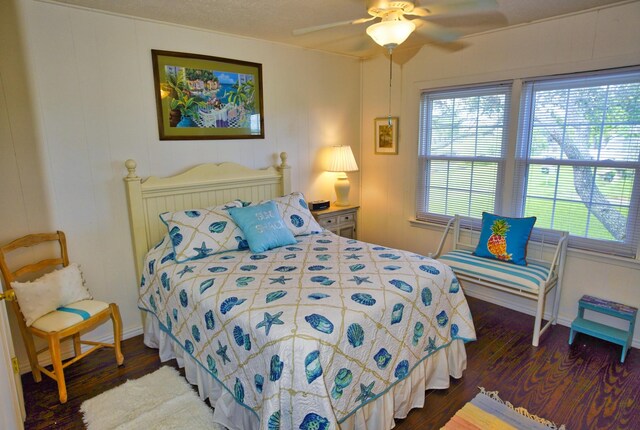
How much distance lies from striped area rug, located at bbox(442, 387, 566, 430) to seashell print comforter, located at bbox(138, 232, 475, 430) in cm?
36

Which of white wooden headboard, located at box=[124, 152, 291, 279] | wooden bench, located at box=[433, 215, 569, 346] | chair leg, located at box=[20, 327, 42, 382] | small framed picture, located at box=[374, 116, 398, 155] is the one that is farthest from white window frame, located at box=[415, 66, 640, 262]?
chair leg, located at box=[20, 327, 42, 382]

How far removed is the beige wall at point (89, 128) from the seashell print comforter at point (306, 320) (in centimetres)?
43

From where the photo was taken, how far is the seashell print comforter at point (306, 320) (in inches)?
64.5

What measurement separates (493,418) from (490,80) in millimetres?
2646

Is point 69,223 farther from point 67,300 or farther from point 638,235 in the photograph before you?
point 638,235

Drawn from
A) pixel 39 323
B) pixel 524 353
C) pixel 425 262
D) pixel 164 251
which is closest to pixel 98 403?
pixel 39 323

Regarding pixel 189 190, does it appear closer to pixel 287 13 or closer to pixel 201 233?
pixel 201 233

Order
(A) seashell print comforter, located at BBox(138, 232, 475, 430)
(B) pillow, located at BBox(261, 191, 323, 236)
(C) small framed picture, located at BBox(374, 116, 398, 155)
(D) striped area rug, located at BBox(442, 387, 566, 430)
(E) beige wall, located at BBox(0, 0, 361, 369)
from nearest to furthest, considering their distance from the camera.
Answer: (A) seashell print comforter, located at BBox(138, 232, 475, 430)
(D) striped area rug, located at BBox(442, 387, 566, 430)
(E) beige wall, located at BBox(0, 0, 361, 369)
(B) pillow, located at BBox(261, 191, 323, 236)
(C) small framed picture, located at BBox(374, 116, 398, 155)

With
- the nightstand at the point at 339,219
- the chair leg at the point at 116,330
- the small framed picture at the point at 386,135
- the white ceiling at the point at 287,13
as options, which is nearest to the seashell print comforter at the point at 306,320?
the chair leg at the point at 116,330

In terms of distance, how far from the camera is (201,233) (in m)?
A: 2.78

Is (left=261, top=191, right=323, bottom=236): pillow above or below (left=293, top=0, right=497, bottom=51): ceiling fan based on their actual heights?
below

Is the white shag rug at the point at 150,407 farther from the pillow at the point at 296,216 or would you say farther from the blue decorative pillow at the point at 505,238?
the blue decorative pillow at the point at 505,238

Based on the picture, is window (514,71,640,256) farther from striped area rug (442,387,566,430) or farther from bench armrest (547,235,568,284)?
striped area rug (442,387,566,430)

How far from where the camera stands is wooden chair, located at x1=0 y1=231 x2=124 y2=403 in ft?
7.38
